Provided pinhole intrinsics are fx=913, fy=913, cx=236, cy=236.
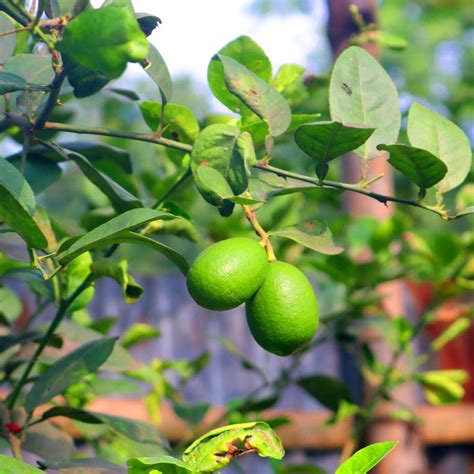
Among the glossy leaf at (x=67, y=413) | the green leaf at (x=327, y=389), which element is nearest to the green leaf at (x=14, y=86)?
the glossy leaf at (x=67, y=413)

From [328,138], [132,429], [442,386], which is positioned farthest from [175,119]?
[442,386]

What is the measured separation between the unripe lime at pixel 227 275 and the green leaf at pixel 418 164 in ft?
0.41

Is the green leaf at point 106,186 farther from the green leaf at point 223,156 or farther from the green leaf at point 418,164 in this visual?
the green leaf at point 418,164

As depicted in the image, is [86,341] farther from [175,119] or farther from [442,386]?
[442,386]

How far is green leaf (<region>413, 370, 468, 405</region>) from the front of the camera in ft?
4.88

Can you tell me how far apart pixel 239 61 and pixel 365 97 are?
127 millimetres

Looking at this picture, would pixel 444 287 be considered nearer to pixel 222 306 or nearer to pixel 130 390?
pixel 130 390

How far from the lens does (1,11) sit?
2.26ft

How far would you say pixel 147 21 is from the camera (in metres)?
0.62

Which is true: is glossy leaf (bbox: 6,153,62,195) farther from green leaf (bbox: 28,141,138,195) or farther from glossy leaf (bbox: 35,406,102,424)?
glossy leaf (bbox: 35,406,102,424)

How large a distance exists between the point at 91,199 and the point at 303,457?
0.88 m

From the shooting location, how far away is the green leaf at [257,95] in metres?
0.65

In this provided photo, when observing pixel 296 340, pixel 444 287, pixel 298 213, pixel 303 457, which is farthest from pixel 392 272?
pixel 296 340

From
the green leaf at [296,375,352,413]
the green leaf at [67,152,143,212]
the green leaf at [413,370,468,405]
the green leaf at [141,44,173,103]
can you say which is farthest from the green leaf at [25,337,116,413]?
the green leaf at [413,370,468,405]
